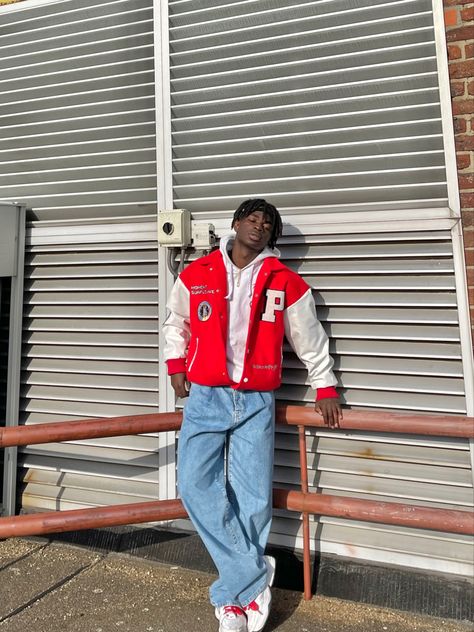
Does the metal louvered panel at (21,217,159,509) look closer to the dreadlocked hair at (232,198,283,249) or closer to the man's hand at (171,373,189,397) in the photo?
the man's hand at (171,373,189,397)

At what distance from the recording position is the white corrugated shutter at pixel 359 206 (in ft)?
9.10

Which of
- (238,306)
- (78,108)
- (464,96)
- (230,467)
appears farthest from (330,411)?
(78,108)

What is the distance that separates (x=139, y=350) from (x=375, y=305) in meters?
1.54

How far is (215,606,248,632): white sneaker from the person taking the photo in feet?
7.37

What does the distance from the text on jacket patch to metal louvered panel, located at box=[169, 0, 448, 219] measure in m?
0.73

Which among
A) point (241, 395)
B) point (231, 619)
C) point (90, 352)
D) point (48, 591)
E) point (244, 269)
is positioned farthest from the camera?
point (90, 352)

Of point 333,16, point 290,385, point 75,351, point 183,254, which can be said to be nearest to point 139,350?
point 75,351

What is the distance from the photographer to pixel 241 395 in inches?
97.8

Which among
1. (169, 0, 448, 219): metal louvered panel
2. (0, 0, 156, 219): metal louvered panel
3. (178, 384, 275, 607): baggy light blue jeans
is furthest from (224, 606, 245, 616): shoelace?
(0, 0, 156, 219): metal louvered panel

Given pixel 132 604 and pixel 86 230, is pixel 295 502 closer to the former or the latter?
pixel 132 604

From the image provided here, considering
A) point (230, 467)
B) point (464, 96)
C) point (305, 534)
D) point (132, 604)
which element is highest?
point (464, 96)

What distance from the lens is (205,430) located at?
2.48 meters

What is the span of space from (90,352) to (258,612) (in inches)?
76.3

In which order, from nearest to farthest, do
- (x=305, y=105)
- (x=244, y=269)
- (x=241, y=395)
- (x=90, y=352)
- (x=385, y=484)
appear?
(x=241, y=395) → (x=244, y=269) → (x=385, y=484) → (x=305, y=105) → (x=90, y=352)
